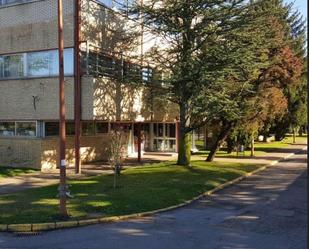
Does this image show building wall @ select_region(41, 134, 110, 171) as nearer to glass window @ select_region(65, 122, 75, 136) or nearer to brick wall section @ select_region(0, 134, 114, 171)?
brick wall section @ select_region(0, 134, 114, 171)

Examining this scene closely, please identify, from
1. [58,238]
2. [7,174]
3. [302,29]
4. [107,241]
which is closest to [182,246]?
[107,241]

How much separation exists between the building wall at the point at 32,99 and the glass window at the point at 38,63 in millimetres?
358

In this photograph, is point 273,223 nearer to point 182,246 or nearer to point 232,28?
point 182,246

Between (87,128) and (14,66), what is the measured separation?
199 inches

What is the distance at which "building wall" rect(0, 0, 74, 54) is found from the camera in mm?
21625

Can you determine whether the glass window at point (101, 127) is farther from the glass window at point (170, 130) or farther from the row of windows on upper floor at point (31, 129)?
the glass window at point (170, 130)

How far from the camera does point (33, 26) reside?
2283cm

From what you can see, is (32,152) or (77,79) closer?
(77,79)

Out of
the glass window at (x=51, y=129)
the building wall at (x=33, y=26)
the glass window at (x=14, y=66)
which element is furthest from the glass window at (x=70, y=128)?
the building wall at (x=33, y=26)

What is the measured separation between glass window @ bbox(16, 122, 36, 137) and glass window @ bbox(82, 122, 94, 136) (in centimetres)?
319

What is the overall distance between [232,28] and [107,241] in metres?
14.3

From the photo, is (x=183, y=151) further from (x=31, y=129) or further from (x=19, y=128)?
(x=19, y=128)

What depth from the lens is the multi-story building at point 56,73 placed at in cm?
2158

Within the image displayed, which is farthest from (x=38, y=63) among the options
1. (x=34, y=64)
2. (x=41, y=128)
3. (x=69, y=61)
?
(x=41, y=128)
